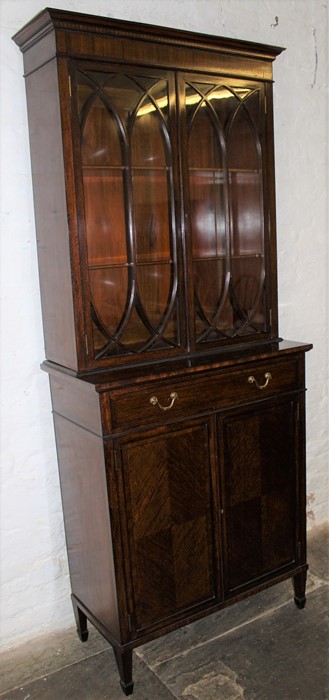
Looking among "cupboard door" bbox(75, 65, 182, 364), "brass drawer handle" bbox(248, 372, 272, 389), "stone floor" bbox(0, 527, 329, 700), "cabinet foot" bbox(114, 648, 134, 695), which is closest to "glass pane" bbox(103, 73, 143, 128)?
"cupboard door" bbox(75, 65, 182, 364)

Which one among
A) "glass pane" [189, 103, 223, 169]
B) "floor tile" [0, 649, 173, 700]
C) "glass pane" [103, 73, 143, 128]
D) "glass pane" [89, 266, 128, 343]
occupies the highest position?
"glass pane" [103, 73, 143, 128]

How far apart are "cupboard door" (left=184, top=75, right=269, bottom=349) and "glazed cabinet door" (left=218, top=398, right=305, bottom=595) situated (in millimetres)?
326

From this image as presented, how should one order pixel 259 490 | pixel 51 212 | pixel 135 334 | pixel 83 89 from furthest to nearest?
pixel 259 490 → pixel 135 334 → pixel 51 212 → pixel 83 89

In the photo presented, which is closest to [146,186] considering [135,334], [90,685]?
[135,334]

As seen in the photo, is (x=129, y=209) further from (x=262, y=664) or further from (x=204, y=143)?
(x=262, y=664)

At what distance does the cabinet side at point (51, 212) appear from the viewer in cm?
195

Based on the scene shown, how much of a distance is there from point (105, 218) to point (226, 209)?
0.49m

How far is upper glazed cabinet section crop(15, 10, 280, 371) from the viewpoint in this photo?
6.37 ft

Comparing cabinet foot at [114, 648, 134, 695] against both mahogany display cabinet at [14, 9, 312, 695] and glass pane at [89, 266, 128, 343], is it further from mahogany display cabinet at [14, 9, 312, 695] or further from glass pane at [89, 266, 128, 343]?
glass pane at [89, 266, 128, 343]

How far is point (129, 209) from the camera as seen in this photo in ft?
6.84

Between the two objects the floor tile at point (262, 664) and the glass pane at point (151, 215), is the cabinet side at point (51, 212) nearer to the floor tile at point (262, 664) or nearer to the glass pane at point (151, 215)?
the glass pane at point (151, 215)

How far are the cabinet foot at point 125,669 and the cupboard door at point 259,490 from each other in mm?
439

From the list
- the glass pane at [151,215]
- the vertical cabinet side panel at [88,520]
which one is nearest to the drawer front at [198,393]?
the vertical cabinet side panel at [88,520]

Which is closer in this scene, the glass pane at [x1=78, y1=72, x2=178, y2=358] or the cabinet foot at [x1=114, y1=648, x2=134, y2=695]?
the glass pane at [x1=78, y1=72, x2=178, y2=358]
